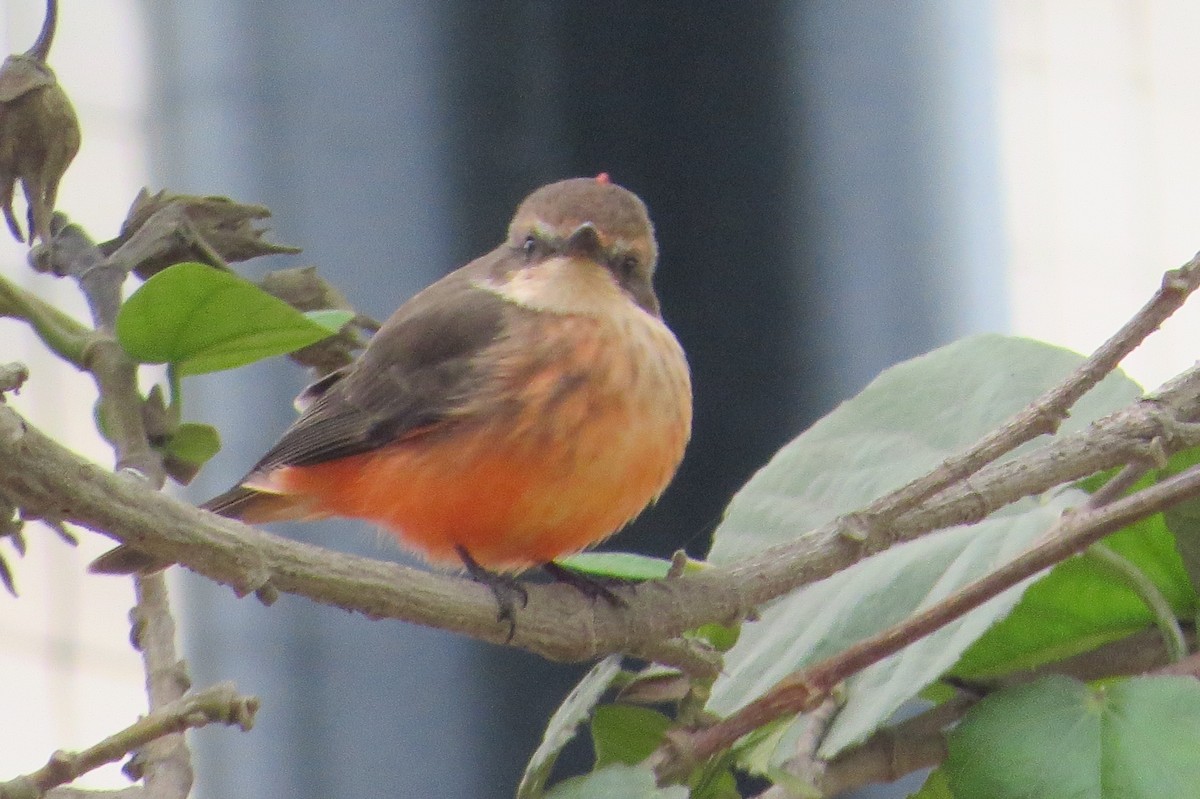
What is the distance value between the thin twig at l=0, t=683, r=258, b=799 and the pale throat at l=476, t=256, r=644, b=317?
2.52 ft

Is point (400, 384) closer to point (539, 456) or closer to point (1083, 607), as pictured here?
point (539, 456)

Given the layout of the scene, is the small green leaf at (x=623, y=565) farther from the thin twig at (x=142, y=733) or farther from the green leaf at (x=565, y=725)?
the thin twig at (x=142, y=733)

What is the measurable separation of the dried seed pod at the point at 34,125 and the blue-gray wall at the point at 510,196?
85 cm

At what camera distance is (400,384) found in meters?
1.46

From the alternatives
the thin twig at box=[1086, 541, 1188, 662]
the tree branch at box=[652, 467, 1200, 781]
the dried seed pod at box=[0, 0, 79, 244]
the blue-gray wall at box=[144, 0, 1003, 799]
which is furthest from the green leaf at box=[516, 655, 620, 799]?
the blue-gray wall at box=[144, 0, 1003, 799]

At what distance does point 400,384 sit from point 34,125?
0.50 meters

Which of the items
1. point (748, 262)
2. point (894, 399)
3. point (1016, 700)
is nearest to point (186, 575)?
point (748, 262)

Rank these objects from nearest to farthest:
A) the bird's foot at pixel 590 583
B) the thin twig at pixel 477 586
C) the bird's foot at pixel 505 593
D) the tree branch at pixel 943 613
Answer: the thin twig at pixel 477 586 < the tree branch at pixel 943 613 < the bird's foot at pixel 505 593 < the bird's foot at pixel 590 583

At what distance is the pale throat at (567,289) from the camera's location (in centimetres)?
149

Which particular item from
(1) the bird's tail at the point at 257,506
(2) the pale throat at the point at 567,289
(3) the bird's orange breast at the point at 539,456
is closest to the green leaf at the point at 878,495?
(3) the bird's orange breast at the point at 539,456

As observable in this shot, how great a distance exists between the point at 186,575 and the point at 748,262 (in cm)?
90

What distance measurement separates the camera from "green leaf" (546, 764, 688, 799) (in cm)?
94

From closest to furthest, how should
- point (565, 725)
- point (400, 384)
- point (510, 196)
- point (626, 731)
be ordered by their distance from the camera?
point (565, 725), point (626, 731), point (400, 384), point (510, 196)

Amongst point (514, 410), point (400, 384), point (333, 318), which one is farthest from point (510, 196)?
point (333, 318)
